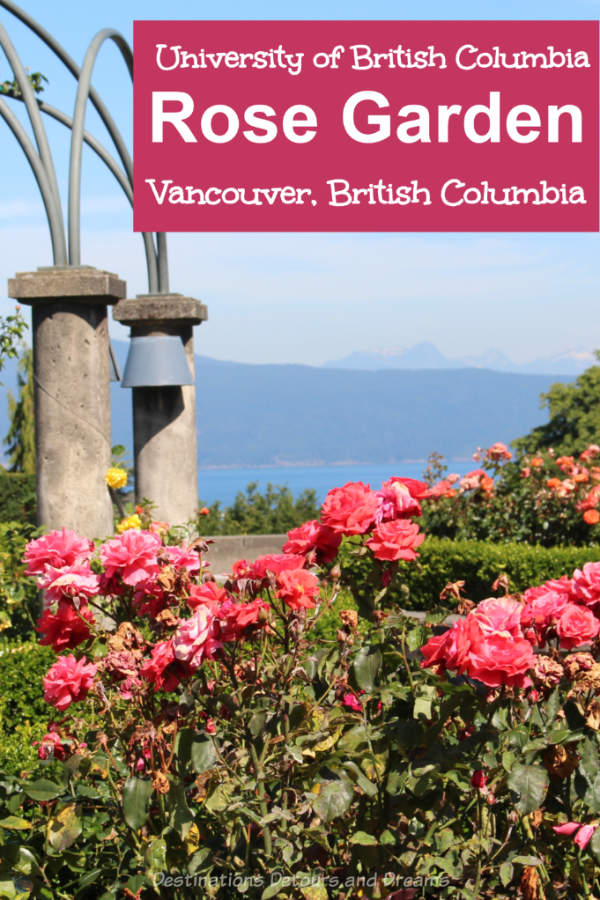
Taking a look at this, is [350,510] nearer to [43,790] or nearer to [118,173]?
[43,790]

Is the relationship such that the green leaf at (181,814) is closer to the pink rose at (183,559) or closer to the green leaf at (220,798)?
the green leaf at (220,798)

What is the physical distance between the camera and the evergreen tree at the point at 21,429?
20844 millimetres

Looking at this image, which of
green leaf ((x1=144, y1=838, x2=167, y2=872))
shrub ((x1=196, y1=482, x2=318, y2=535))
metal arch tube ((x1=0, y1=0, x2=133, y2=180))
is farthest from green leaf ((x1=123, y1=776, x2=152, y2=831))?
shrub ((x1=196, y1=482, x2=318, y2=535))

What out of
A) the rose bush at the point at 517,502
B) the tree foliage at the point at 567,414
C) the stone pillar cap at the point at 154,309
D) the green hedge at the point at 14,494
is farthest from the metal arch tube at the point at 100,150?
the tree foliage at the point at 567,414

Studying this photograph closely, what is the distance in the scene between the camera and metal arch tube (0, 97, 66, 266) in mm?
6258

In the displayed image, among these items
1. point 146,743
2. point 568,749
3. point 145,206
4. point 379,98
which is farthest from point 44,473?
point 568,749

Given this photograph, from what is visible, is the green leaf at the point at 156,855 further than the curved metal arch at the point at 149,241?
No

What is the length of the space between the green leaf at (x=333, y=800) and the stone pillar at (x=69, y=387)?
442 centimetres

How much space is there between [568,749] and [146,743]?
0.97 metres

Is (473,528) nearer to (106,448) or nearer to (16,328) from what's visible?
(106,448)

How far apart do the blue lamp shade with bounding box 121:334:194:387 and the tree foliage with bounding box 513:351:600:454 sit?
1087cm

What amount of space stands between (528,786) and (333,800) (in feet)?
1.32

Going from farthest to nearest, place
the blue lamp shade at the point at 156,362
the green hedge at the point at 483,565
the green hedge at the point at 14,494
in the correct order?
1. the green hedge at the point at 14,494
2. the blue lamp shade at the point at 156,362
3. the green hedge at the point at 483,565

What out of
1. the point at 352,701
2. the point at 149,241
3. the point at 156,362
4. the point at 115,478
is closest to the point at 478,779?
the point at 352,701
